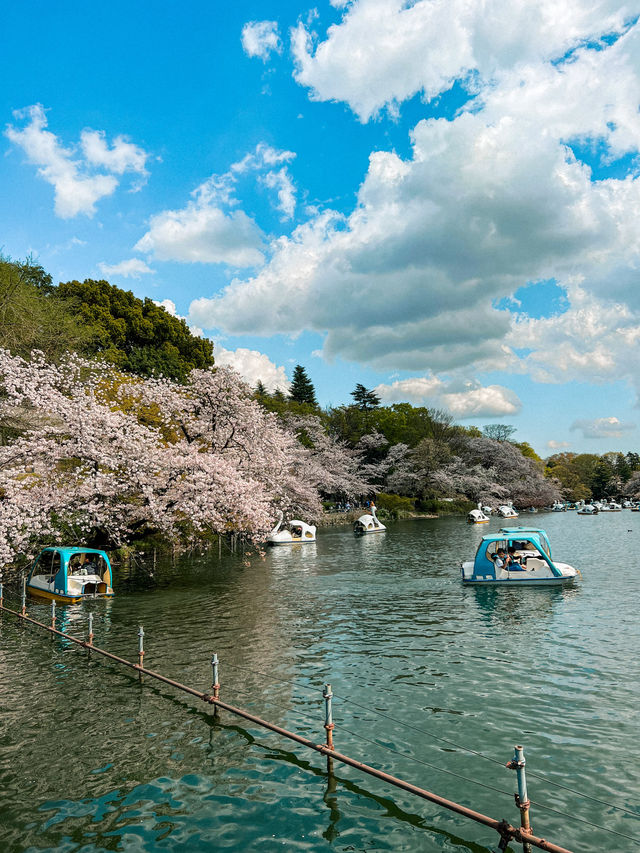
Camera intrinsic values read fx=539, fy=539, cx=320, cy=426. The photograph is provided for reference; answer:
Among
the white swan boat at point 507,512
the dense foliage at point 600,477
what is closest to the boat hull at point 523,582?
the white swan boat at point 507,512

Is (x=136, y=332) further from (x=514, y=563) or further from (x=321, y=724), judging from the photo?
(x=321, y=724)

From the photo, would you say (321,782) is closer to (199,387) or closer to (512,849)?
(512,849)

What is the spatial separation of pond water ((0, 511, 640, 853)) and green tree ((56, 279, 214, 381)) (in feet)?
133

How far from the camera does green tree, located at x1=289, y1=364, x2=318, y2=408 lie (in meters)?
111

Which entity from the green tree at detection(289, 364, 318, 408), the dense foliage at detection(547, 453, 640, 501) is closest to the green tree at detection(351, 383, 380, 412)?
the green tree at detection(289, 364, 318, 408)

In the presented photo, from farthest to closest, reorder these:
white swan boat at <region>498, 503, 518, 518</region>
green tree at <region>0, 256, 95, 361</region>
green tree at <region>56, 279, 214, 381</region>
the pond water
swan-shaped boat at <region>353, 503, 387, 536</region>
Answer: white swan boat at <region>498, 503, 518, 518</region> → green tree at <region>56, 279, 214, 381</region> → swan-shaped boat at <region>353, 503, 387, 536</region> → green tree at <region>0, 256, 95, 361</region> → the pond water

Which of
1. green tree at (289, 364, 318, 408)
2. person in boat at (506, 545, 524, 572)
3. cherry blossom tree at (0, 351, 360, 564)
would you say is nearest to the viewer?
cherry blossom tree at (0, 351, 360, 564)


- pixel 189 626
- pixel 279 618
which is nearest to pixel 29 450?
pixel 189 626

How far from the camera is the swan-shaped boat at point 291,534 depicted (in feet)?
153

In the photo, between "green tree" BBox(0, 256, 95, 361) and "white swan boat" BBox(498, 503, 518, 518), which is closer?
"green tree" BBox(0, 256, 95, 361)

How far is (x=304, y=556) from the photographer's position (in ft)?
131

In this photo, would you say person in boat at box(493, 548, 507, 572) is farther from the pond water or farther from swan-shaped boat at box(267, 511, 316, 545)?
swan-shaped boat at box(267, 511, 316, 545)

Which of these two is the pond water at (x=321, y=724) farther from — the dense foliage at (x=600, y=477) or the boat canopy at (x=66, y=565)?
the dense foliage at (x=600, y=477)

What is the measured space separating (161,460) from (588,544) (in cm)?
3605
